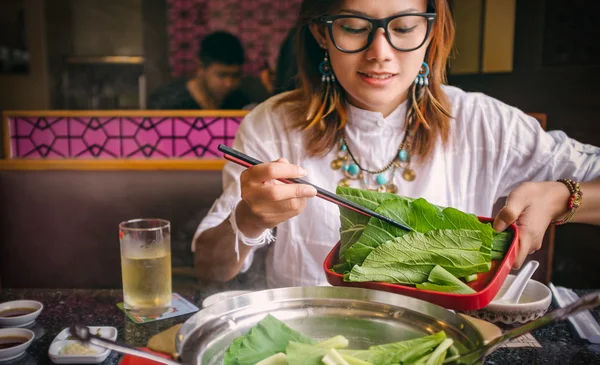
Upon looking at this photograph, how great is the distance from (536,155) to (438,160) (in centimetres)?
27

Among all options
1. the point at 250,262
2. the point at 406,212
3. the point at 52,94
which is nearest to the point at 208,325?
the point at 406,212

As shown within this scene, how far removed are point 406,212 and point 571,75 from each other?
798mm

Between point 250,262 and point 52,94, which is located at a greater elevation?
point 52,94

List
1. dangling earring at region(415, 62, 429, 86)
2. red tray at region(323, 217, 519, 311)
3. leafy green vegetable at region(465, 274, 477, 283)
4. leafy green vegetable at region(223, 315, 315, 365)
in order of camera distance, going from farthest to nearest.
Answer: dangling earring at region(415, 62, 429, 86)
leafy green vegetable at region(465, 274, 477, 283)
red tray at region(323, 217, 519, 311)
leafy green vegetable at region(223, 315, 315, 365)

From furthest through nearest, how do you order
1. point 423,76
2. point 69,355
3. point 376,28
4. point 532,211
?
point 423,76, point 376,28, point 532,211, point 69,355

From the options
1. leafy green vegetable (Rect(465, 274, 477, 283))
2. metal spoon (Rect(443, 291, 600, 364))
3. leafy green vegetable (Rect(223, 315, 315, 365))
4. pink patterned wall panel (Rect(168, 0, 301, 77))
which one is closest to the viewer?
metal spoon (Rect(443, 291, 600, 364))

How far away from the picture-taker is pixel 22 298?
1058 mm

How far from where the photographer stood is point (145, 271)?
0.97 m

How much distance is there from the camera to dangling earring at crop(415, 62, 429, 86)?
1.34m

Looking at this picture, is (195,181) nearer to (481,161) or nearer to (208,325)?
(481,161)

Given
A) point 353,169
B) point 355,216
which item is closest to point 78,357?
point 355,216

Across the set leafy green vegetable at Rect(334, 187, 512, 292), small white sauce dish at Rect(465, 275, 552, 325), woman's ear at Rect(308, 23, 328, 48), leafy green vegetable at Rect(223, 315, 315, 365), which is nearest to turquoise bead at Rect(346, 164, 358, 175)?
woman's ear at Rect(308, 23, 328, 48)

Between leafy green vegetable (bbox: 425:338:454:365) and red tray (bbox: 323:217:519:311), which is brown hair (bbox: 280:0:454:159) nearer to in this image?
red tray (bbox: 323:217:519:311)

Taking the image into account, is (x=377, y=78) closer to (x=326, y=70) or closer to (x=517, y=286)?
(x=326, y=70)
